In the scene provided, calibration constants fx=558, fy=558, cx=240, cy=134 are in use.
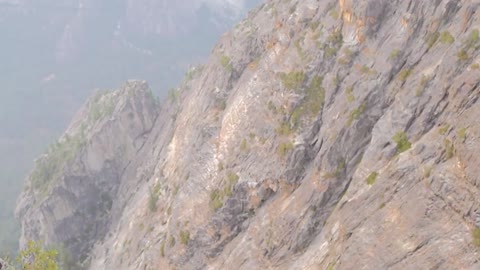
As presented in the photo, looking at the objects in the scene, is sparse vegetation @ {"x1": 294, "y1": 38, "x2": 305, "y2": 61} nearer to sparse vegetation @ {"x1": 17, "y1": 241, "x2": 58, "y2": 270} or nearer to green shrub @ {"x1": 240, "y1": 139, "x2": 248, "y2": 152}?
Answer: green shrub @ {"x1": 240, "y1": 139, "x2": 248, "y2": 152}

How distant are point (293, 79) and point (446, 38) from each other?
1787 centimetres

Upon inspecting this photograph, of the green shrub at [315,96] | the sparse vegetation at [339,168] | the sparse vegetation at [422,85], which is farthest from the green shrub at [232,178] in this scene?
the sparse vegetation at [422,85]

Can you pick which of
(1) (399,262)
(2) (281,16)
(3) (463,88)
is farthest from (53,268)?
(2) (281,16)

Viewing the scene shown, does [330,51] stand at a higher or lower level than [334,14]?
lower

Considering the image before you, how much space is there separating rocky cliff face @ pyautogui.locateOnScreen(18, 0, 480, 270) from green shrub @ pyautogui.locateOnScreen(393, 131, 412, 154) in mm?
101

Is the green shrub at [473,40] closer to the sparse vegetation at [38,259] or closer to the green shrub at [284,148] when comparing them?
the green shrub at [284,148]

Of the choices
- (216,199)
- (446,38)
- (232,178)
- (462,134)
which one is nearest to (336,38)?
(446,38)

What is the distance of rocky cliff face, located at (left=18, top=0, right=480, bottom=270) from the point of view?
A: 35719 mm

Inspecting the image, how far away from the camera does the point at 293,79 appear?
56.2m

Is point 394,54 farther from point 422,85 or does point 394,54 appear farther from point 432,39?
point 422,85

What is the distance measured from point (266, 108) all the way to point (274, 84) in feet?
9.01

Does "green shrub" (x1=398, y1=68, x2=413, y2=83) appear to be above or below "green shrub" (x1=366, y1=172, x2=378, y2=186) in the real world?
above

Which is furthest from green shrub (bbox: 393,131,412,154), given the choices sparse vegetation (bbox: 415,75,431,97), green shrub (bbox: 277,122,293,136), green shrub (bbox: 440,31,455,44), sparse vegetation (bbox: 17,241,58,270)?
sparse vegetation (bbox: 17,241,58,270)

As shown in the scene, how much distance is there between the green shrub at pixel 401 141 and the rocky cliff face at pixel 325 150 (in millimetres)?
101
